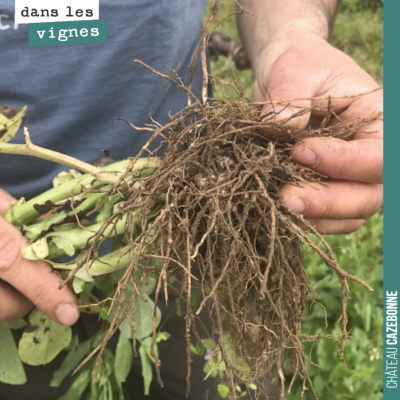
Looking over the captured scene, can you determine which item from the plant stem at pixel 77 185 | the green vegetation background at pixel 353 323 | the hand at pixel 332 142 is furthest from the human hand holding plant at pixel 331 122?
the plant stem at pixel 77 185

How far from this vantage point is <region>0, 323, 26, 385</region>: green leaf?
35.1 inches

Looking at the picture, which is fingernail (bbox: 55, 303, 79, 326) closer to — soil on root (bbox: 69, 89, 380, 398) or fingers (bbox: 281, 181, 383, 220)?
soil on root (bbox: 69, 89, 380, 398)

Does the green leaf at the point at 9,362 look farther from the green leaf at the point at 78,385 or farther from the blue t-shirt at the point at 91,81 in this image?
the blue t-shirt at the point at 91,81

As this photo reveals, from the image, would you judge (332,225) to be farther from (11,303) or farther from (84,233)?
(11,303)

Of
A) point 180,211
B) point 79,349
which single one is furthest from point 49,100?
→ point 79,349

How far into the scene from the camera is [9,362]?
0.90 metres

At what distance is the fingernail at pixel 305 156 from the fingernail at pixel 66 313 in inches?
23.2

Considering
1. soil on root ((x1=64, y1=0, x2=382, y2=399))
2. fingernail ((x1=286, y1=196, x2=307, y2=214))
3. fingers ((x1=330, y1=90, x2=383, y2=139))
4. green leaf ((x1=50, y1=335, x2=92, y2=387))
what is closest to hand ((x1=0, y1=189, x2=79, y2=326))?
soil on root ((x1=64, y1=0, x2=382, y2=399))

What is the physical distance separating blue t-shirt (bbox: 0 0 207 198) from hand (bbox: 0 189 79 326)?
1.27 feet

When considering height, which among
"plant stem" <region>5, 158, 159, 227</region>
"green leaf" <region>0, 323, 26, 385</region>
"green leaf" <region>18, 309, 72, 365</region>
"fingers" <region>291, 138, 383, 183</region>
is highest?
"fingers" <region>291, 138, 383, 183</region>

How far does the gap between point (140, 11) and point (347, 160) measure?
29.9 inches

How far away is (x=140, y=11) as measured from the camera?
106 cm

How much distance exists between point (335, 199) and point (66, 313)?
640 millimetres

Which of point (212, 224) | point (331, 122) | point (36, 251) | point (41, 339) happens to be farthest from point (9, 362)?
point (331, 122)
